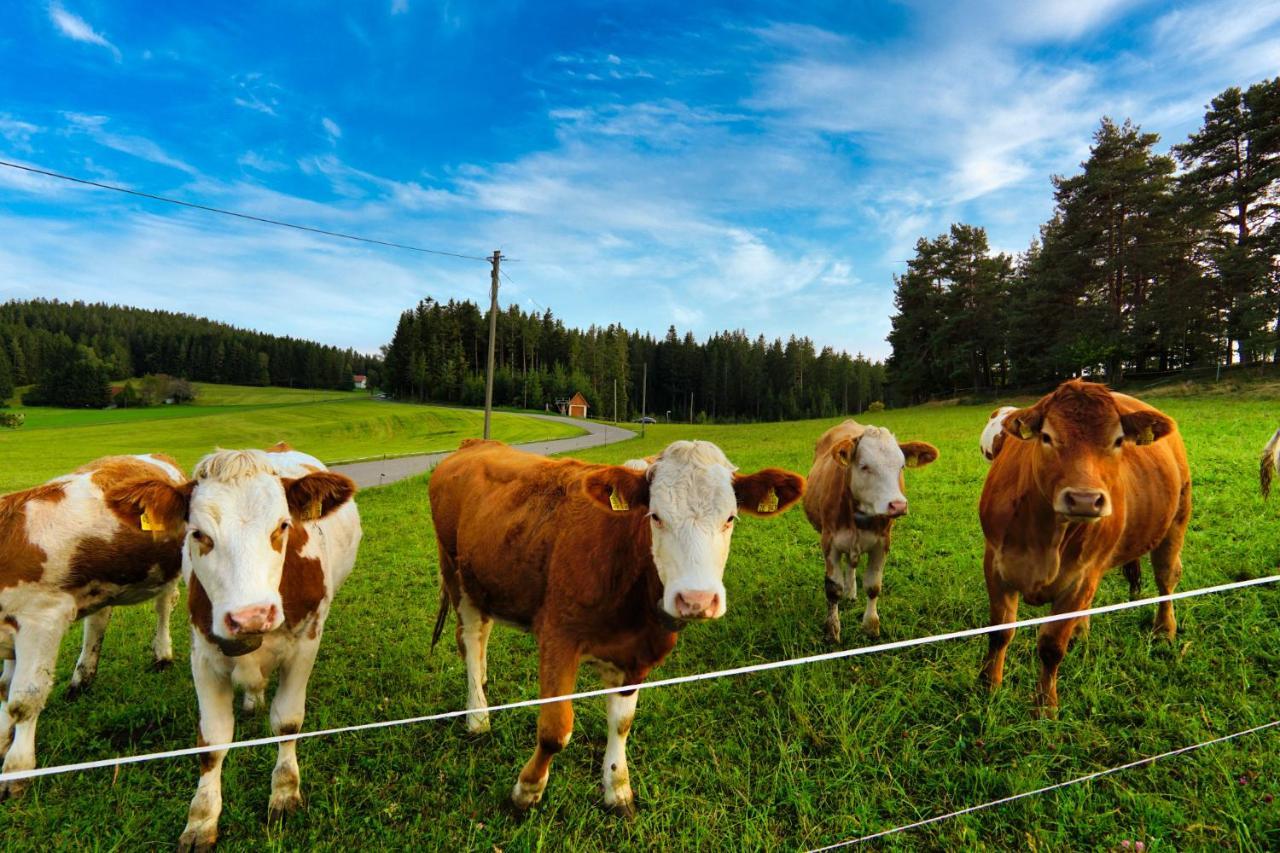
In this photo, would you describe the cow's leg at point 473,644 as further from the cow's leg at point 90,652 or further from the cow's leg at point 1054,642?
the cow's leg at point 1054,642

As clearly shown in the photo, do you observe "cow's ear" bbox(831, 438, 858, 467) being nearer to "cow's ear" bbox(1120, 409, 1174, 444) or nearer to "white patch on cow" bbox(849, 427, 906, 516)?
"white patch on cow" bbox(849, 427, 906, 516)

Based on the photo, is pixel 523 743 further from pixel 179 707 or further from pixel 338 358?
pixel 338 358

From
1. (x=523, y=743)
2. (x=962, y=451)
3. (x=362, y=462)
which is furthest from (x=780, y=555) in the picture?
(x=362, y=462)

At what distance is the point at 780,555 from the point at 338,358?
114 m

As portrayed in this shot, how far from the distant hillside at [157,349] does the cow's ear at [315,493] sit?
314 ft

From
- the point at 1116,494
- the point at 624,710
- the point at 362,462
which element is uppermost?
the point at 1116,494

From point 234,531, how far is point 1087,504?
4.44 meters

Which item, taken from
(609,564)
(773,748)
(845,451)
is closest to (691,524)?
(609,564)

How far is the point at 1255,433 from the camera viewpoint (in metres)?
12.6

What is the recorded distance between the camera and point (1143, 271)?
29.5 metres

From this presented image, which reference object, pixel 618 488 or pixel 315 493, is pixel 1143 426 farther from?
pixel 315 493

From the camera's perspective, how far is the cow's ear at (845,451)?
4938 millimetres

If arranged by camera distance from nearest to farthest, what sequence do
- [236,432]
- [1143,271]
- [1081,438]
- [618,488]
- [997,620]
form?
[618,488] < [1081,438] < [997,620] < [1143,271] < [236,432]

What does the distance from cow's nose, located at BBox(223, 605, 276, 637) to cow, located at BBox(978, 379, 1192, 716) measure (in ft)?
13.6
